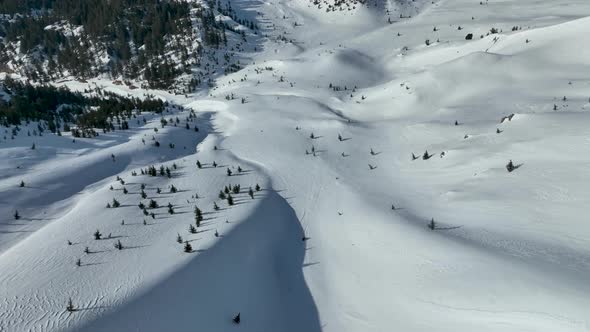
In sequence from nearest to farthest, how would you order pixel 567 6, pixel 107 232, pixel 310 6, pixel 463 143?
pixel 107 232, pixel 463 143, pixel 567 6, pixel 310 6

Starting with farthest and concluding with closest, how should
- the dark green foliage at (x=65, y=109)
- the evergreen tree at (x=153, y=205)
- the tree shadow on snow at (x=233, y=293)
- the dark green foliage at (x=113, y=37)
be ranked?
the dark green foliage at (x=113, y=37) → the dark green foliage at (x=65, y=109) → the evergreen tree at (x=153, y=205) → the tree shadow on snow at (x=233, y=293)

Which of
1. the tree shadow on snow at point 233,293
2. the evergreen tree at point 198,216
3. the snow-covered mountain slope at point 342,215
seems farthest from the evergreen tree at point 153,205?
the tree shadow on snow at point 233,293

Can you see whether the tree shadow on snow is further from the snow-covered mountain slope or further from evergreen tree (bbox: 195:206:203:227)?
evergreen tree (bbox: 195:206:203:227)

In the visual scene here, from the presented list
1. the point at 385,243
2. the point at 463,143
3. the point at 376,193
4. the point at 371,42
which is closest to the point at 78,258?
the point at 385,243

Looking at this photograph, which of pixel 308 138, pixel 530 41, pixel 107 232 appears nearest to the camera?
pixel 107 232

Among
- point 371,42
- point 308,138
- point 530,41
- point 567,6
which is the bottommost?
point 308,138

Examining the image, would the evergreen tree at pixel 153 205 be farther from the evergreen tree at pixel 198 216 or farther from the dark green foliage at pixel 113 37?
the dark green foliage at pixel 113 37

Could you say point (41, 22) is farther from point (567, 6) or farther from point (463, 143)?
point (567, 6)

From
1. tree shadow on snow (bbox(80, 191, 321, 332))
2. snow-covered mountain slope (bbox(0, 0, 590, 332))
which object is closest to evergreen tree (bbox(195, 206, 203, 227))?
snow-covered mountain slope (bbox(0, 0, 590, 332))
